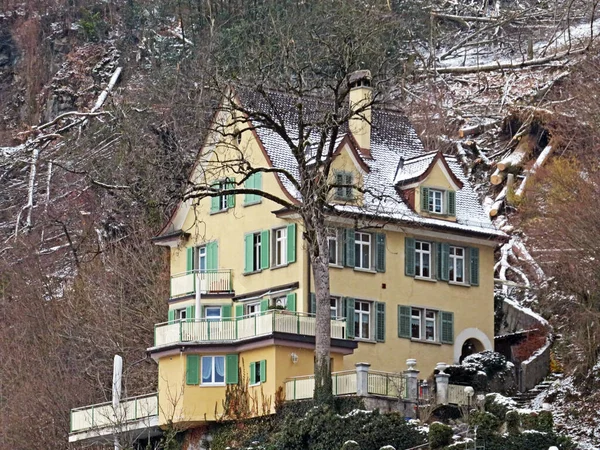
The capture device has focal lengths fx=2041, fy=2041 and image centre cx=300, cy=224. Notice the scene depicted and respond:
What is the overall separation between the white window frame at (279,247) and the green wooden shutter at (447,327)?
5.92 m

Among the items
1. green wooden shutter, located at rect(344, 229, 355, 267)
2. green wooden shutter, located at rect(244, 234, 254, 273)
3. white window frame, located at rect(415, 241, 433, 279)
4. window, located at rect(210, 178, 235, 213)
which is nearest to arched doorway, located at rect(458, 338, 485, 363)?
white window frame, located at rect(415, 241, 433, 279)

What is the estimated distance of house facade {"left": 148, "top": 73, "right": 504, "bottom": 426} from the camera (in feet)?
210

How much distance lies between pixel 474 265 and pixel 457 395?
30.3 ft

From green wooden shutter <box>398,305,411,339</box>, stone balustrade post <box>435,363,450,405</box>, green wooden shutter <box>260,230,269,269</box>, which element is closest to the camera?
stone balustrade post <box>435,363,450,405</box>

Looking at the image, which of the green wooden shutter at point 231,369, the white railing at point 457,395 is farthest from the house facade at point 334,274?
the white railing at point 457,395

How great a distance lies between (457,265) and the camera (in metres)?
69.5

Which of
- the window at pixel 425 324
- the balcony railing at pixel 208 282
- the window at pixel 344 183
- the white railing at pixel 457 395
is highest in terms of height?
the window at pixel 344 183

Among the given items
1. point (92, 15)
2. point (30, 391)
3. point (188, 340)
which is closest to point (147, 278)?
point (30, 391)

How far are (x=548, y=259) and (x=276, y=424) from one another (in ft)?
41.2

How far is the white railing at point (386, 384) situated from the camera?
60469 mm

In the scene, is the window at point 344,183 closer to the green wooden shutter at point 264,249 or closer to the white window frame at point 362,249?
the white window frame at point 362,249

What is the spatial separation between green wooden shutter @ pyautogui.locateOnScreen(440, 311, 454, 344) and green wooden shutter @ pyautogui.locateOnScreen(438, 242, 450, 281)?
1237 millimetres

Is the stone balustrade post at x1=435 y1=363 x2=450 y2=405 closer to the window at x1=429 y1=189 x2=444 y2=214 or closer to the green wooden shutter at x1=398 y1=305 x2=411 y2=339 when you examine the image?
the green wooden shutter at x1=398 y1=305 x2=411 y2=339

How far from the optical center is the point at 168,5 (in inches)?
4402
